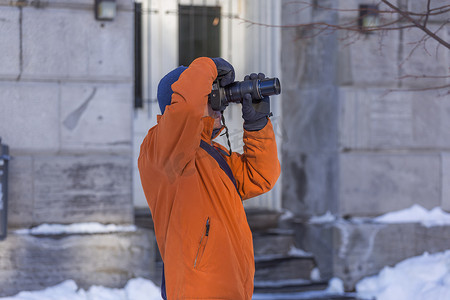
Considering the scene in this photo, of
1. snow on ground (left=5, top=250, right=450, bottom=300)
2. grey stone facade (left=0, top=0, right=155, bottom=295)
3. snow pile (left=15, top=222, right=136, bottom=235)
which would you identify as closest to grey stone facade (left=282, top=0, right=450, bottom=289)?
snow on ground (left=5, top=250, right=450, bottom=300)

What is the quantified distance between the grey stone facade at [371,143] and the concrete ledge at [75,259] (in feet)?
6.01

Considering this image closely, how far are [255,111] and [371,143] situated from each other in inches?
133

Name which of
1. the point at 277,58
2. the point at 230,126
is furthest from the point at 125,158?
the point at 277,58

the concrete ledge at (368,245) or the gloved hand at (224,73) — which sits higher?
the gloved hand at (224,73)

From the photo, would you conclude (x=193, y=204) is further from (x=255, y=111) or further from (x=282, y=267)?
(x=282, y=267)

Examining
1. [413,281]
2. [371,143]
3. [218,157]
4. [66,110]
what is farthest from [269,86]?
[371,143]

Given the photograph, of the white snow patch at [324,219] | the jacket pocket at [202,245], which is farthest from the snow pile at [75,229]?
the jacket pocket at [202,245]

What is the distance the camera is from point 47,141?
15.8ft

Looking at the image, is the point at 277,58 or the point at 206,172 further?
the point at 277,58

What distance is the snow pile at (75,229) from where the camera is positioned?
4.74 m

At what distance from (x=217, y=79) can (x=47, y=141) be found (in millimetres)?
2861

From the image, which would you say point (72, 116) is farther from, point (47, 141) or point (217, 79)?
point (217, 79)

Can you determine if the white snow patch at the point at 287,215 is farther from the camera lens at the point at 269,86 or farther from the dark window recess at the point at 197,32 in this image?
the camera lens at the point at 269,86

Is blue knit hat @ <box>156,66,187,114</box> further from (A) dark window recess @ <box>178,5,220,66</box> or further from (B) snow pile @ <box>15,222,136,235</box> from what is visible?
(A) dark window recess @ <box>178,5,220,66</box>
